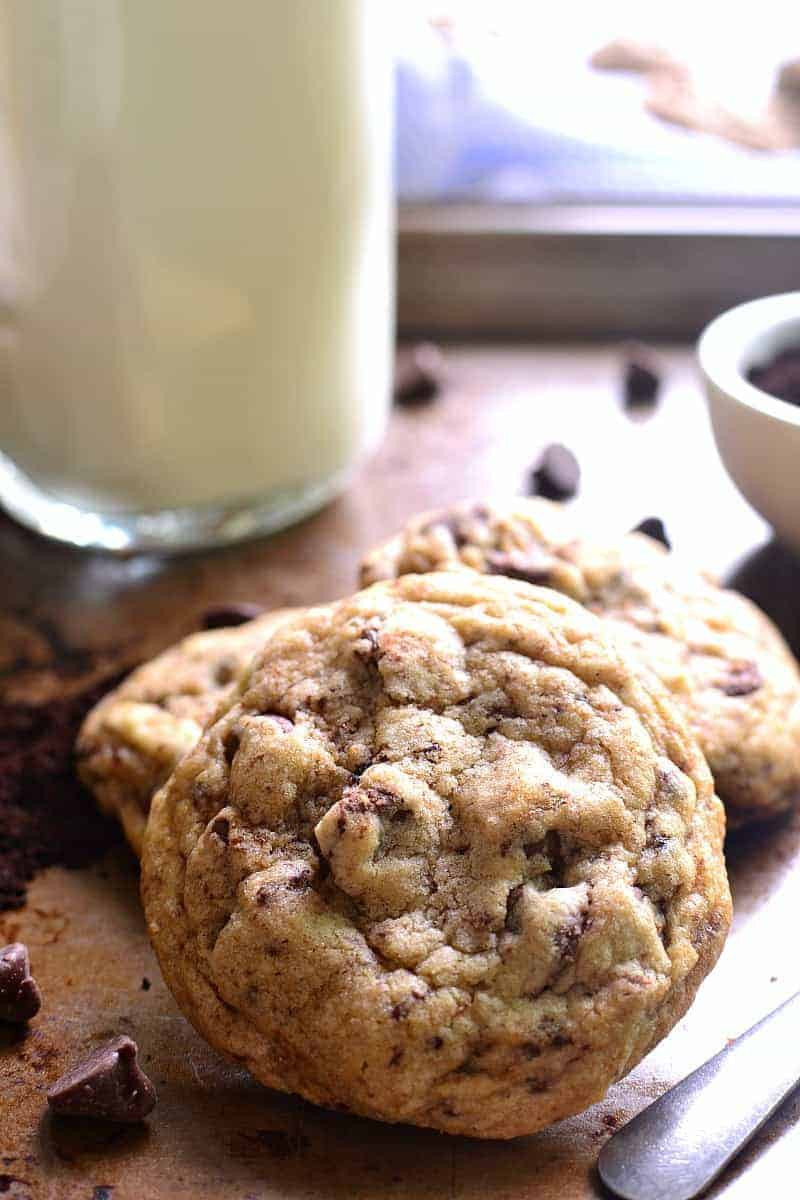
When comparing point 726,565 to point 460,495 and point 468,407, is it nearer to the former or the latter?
point 460,495

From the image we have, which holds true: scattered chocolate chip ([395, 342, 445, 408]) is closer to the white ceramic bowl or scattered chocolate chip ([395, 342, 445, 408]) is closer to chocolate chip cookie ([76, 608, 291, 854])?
the white ceramic bowl

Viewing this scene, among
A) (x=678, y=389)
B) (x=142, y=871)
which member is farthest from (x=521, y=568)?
(x=678, y=389)

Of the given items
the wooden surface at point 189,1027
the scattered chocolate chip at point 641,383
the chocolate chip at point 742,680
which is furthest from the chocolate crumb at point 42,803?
the scattered chocolate chip at point 641,383

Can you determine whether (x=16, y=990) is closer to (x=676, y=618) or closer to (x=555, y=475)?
(x=676, y=618)

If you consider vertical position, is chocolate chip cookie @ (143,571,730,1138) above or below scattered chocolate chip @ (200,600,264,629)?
above

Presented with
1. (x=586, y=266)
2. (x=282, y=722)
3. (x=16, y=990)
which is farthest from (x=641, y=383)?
(x=16, y=990)

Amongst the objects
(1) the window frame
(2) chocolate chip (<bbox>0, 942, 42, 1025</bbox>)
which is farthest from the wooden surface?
(1) the window frame

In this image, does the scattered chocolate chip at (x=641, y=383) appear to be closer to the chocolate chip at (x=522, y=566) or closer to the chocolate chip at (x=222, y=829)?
the chocolate chip at (x=522, y=566)
